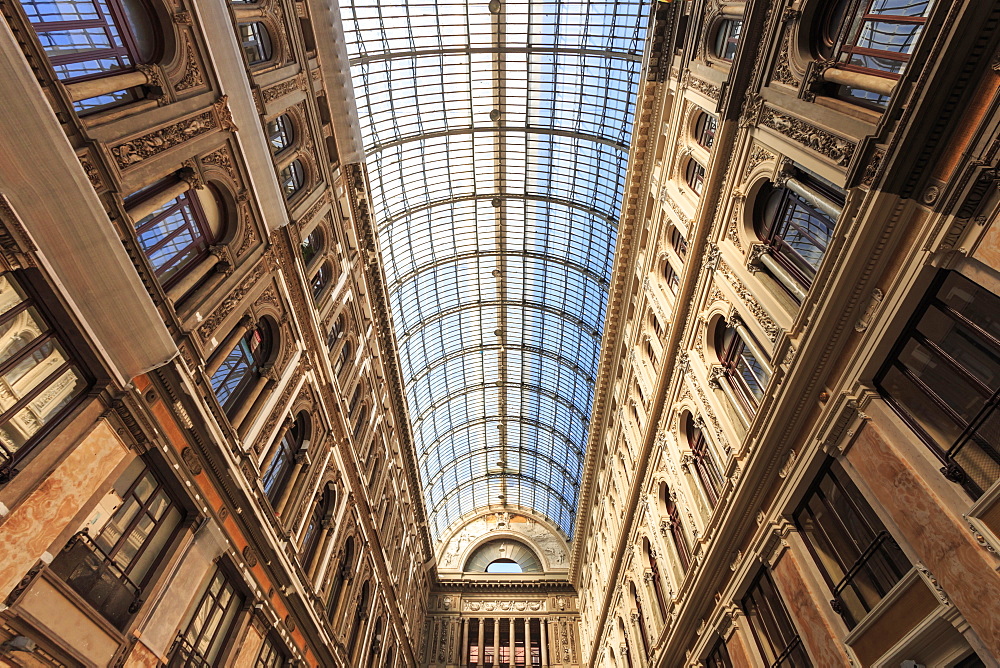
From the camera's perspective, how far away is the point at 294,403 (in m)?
17.6

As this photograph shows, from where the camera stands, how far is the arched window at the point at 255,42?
1542 cm

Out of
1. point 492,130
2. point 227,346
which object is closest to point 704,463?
point 227,346

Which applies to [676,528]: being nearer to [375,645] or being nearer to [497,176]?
[375,645]

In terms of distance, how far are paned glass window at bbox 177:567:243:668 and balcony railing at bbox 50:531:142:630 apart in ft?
7.08

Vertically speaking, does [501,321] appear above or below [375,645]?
above

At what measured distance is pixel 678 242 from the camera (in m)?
22.1

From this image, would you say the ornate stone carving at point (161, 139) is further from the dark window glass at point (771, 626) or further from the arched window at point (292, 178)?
the dark window glass at point (771, 626)

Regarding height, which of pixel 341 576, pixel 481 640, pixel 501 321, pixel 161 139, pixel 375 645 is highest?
pixel 501 321

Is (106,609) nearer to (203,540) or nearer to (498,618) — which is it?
(203,540)

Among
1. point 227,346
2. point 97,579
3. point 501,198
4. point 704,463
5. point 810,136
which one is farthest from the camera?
point 501,198

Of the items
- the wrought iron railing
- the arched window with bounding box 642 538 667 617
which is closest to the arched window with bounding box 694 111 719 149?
the arched window with bounding box 642 538 667 617

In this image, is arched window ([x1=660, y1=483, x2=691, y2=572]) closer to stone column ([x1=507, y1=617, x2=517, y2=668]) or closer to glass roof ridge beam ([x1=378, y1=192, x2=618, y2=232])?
glass roof ridge beam ([x1=378, y1=192, x2=618, y2=232])

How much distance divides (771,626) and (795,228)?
10.2m

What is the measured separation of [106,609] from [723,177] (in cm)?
1883
